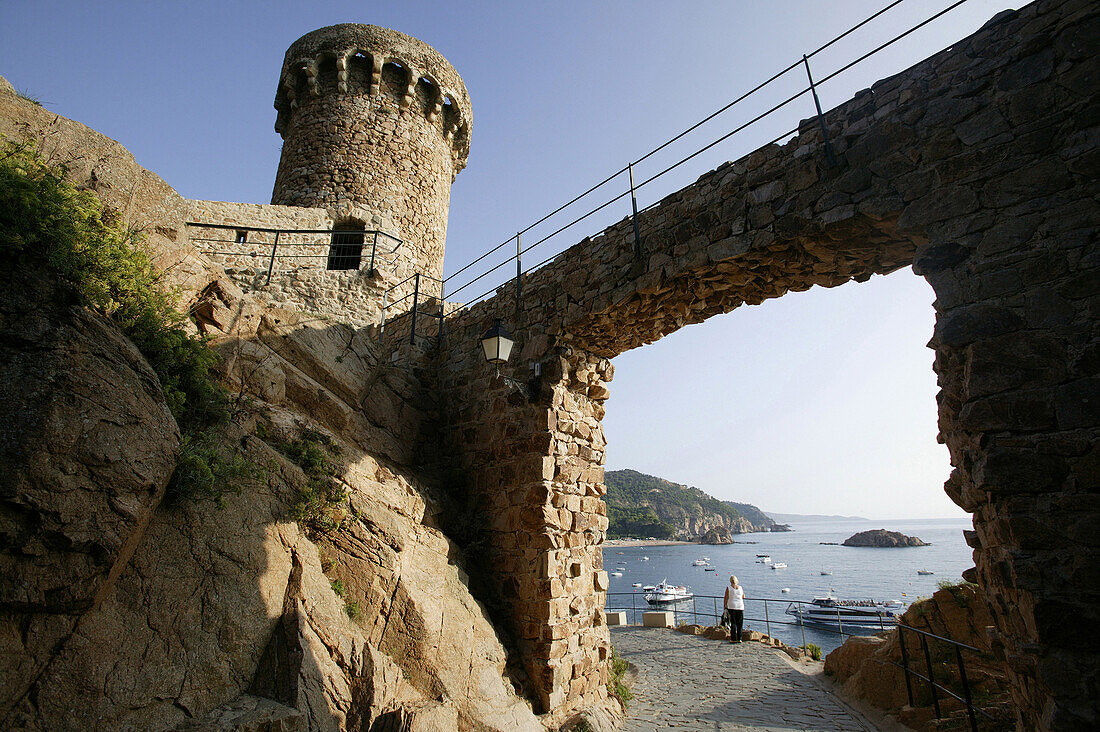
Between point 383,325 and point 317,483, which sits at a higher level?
point 383,325

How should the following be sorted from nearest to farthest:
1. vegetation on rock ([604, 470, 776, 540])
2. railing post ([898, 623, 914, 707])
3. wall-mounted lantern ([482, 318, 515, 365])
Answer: railing post ([898, 623, 914, 707])
wall-mounted lantern ([482, 318, 515, 365])
vegetation on rock ([604, 470, 776, 540])

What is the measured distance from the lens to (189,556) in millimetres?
3576

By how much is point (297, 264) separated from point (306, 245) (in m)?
0.48

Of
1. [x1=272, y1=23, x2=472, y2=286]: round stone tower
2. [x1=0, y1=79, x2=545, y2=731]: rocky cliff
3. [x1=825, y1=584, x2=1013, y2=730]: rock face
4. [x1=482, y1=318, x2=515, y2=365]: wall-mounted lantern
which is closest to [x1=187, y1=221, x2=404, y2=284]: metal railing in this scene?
[x1=272, y1=23, x2=472, y2=286]: round stone tower

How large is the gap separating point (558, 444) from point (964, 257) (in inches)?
176

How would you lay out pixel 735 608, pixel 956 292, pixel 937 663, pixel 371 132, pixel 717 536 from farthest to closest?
pixel 717 536 < pixel 371 132 < pixel 735 608 < pixel 937 663 < pixel 956 292

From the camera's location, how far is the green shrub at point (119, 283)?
3.42 m

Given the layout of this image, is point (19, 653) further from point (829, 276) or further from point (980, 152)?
point (980, 152)

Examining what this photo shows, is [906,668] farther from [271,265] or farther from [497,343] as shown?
[271,265]

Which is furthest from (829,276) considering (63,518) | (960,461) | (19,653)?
(19,653)

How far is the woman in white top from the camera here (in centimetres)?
1000

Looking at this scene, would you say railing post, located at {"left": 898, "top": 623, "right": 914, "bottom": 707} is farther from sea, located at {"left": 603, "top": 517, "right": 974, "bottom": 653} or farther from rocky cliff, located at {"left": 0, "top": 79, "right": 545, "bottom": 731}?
sea, located at {"left": 603, "top": 517, "right": 974, "bottom": 653}

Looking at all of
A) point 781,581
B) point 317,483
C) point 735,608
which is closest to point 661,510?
point 781,581

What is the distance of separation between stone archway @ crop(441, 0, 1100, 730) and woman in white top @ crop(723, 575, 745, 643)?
469 cm
